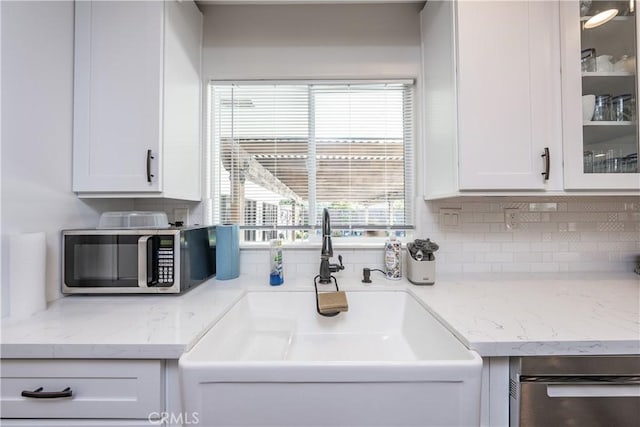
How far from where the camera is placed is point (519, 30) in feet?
3.81

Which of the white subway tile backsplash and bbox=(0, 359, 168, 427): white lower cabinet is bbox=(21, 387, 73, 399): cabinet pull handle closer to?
bbox=(0, 359, 168, 427): white lower cabinet

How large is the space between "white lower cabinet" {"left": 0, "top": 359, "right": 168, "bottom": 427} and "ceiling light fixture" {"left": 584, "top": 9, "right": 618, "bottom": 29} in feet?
7.28

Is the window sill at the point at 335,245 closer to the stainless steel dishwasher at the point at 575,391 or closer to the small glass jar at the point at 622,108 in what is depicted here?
the stainless steel dishwasher at the point at 575,391

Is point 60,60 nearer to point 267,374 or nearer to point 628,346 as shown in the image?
point 267,374

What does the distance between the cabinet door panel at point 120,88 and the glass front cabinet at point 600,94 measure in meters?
1.85

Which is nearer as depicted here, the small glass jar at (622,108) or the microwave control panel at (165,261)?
the microwave control panel at (165,261)

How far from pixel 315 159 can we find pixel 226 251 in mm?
750

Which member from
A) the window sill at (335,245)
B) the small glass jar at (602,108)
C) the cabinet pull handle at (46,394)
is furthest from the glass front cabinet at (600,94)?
the cabinet pull handle at (46,394)

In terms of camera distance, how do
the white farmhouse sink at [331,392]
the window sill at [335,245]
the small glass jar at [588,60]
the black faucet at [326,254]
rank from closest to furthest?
the white farmhouse sink at [331,392], the small glass jar at [588,60], the black faucet at [326,254], the window sill at [335,245]

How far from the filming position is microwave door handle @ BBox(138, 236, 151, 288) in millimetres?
1084

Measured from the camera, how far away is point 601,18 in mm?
1214

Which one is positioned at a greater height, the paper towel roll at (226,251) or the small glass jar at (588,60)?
the small glass jar at (588,60)

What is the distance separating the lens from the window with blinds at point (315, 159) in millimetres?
1591

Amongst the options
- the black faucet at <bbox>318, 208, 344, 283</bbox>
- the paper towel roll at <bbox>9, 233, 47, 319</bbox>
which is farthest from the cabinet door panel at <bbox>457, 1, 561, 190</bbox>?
the paper towel roll at <bbox>9, 233, 47, 319</bbox>
